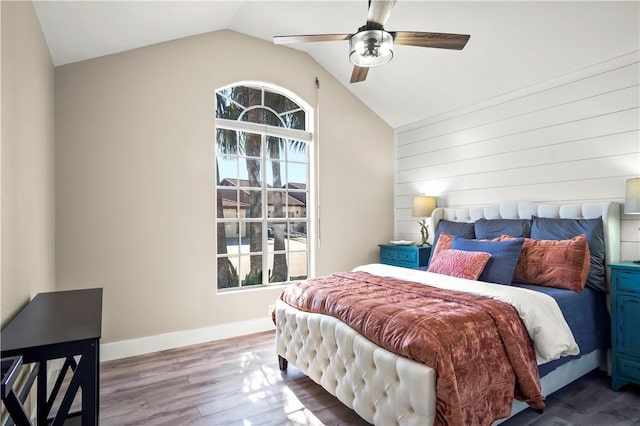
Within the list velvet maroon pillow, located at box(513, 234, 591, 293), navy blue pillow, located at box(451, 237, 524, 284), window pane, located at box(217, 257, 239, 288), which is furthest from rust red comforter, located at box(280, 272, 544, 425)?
window pane, located at box(217, 257, 239, 288)

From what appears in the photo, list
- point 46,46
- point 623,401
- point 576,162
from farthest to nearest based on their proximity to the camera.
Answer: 1. point 576,162
2. point 46,46
3. point 623,401

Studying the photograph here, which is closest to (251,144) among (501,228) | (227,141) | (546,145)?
(227,141)

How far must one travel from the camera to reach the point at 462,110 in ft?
13.4

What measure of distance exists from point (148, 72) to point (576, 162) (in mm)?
4090

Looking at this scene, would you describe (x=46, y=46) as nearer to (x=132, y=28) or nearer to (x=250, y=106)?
(x=132, y=28)

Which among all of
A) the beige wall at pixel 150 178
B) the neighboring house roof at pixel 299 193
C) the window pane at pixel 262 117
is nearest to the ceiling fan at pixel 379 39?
the beige wall at pixel 150 178

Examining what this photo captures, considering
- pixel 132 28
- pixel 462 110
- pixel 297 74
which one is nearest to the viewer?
pixel 132 28

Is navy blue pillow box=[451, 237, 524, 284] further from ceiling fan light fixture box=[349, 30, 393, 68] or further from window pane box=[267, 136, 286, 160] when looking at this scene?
window pane box=[267, 136, 286, 160]

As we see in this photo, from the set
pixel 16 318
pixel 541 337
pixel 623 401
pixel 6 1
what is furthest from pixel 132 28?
pixel 623 401

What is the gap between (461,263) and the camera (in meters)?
2.95

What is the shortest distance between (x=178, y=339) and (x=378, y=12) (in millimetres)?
3366

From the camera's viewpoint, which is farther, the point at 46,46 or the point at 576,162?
the point at 576,162

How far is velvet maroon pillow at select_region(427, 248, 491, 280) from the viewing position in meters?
2.85

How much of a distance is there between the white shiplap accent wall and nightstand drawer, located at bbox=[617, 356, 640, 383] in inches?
32.2
